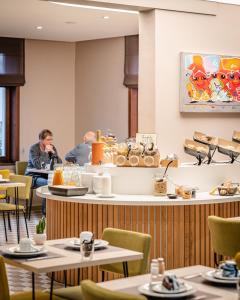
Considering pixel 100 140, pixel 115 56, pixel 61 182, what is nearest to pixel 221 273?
pixel 61 182

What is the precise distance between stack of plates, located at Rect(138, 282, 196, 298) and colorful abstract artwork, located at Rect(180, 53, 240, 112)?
4792 mm

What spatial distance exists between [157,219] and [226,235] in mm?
1163

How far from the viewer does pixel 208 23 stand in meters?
8.55

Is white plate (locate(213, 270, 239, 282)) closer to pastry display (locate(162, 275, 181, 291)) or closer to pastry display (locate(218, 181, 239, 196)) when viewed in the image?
pastry display (locate(162, 275, 181, 291))

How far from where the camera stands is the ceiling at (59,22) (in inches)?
401

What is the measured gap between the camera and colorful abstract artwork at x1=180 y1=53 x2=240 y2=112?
27.4 ft

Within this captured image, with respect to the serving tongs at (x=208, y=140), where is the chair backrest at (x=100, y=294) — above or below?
below

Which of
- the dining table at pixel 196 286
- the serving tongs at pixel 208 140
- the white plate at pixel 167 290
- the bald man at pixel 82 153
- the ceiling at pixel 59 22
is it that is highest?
the ceiling at pixel 59 22

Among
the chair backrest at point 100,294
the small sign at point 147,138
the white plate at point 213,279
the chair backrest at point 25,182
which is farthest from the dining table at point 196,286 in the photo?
the chair backrest at point 25,182

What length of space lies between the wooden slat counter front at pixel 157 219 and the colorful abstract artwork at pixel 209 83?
5.19ft

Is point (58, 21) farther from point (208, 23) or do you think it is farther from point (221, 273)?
point (221, 273)

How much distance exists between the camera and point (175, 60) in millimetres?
8273

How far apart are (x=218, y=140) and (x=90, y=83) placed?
19.8 feet

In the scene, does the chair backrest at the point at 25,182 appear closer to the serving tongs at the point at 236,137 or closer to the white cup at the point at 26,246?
the serving tongs at the point at 236,137
